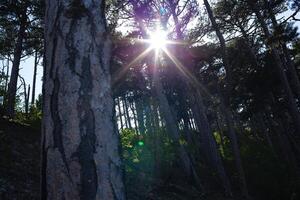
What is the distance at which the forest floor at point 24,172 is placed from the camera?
23.6 feet

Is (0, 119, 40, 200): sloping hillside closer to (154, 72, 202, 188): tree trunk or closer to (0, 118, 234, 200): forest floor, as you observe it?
(0, 118, 234, 200): forest floor

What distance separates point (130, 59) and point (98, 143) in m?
15.4

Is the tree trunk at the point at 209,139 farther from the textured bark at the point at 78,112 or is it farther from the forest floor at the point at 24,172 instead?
the textured bark at the point at 78,112

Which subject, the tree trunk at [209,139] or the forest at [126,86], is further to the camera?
the tree trunk at [209,139]

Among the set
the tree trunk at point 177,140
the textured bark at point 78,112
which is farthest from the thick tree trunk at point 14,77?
the textured bark at point 78,112

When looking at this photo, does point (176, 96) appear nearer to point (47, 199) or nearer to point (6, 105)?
point (6, 105)

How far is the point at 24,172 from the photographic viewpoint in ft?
27.9

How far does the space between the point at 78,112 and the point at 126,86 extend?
20325 millimetres

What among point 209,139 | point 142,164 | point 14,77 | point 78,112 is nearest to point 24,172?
point 142,164

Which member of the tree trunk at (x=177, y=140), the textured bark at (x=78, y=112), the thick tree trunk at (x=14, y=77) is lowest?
the textured bark at (x=78, y=112)

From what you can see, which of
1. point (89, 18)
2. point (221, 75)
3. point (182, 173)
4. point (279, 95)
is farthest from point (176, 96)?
point (89, 18)

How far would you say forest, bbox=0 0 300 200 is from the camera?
1427 mm

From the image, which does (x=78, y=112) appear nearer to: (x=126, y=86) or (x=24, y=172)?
(x=24, y=172)

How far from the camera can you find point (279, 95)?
982 inches
